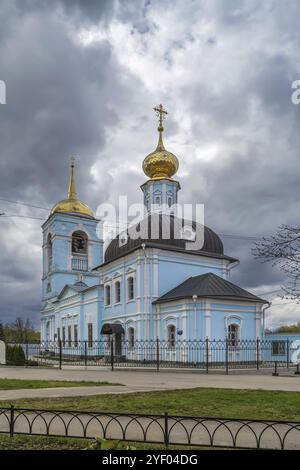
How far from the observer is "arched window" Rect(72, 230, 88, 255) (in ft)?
160

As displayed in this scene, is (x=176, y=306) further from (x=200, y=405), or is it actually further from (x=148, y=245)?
(x=200, y=405)

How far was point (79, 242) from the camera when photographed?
49156mm

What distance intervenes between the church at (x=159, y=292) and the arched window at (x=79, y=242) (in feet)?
6.87

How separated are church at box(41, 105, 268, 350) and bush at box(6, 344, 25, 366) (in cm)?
291

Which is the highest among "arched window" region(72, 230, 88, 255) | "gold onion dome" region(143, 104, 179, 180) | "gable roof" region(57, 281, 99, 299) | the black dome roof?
"gold onion dome" region(143, 104, 179, 180)

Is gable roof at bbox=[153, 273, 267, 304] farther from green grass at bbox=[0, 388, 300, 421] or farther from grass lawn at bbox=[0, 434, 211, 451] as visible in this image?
grass lawn at bbox=[0, 434, 211, 451]

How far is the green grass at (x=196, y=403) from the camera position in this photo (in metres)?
8.95

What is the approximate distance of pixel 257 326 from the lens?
2872cm

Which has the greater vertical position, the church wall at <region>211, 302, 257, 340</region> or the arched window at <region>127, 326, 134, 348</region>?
the church wall at <region>211, 302, 257, 340</region>

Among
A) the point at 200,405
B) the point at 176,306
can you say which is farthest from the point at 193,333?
the point at 200,405

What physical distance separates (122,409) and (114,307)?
25044 millimetres

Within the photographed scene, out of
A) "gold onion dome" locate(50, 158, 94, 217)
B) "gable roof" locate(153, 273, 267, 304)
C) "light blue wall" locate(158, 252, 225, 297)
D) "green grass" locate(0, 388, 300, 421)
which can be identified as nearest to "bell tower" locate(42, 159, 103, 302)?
"gold onion dome" locate(50, 158, 94, 217)

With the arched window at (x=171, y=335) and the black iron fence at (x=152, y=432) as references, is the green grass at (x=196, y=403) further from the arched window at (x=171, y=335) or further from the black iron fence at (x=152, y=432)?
the arched window at (x=171, y=335)

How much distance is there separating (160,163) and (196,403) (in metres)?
31.1
